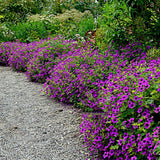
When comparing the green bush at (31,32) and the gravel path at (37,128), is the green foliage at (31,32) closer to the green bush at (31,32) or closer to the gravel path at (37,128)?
the green bush at (31,32)

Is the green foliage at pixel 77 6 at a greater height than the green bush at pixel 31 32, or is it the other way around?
the green foliage at pixel 77 6

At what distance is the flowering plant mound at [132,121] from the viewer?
7.48ft

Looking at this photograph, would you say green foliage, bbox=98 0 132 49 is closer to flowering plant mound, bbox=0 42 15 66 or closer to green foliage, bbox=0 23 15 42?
flowering plant mound, bbox=0 42 15 66

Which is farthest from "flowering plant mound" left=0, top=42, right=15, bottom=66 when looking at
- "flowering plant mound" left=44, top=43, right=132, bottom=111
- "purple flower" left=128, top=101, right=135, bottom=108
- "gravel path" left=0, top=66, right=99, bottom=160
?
"purple flower" left=128, top=101, right=135, bottom=108

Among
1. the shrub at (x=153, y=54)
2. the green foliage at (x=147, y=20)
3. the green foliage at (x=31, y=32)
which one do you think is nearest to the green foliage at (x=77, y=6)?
the green foliage at (x=31, y=32)

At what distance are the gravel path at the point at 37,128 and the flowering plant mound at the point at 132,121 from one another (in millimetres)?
347

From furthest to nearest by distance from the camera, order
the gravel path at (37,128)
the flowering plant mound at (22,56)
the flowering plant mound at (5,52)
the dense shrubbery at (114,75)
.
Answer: the flowering plant mound at (5,52) → the flowering plant mound at (22,56) → the gravel path at (37,128) → the dense shrubbery at (114,75)

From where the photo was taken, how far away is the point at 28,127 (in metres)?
3.62

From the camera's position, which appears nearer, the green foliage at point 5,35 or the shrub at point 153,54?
the shrub at point 153,54

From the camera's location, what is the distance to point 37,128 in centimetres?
357

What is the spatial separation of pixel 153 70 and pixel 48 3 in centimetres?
1175

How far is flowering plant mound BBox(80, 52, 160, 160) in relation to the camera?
7.48 ft

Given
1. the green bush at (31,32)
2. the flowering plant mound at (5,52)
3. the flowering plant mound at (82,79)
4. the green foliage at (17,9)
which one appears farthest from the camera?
the green foliage at (17,9)

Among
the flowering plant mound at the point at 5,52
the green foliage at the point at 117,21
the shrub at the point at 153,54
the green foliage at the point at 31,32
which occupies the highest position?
the green foliage at the point at 117,21
